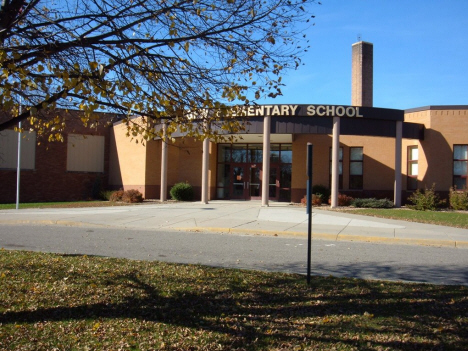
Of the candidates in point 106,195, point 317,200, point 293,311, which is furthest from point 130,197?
point 293,311

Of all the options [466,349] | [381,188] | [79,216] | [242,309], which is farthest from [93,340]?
[381,188]

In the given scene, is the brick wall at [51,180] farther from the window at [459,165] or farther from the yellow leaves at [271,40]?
the yellow leaves at [271,40]

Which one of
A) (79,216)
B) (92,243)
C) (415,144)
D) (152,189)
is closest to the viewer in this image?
(92,243)

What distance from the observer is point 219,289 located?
6.49m

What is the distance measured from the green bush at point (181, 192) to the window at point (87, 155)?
8.02 metres

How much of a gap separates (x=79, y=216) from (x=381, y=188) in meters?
17.5

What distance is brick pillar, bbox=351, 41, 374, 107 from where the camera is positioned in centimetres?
3241

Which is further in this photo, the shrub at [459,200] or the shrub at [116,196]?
the shrub at [116,196]

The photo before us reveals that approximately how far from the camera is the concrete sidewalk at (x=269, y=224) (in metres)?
13.4

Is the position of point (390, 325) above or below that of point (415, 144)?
below

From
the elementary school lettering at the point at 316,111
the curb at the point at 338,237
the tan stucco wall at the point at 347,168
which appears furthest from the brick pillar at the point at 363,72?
the curb at the point at 338,237

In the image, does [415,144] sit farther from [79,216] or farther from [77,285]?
[77,285]

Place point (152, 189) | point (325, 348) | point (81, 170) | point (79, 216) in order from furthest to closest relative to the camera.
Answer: point (81, 170)
point (152, 189)
point (79, 216)
point (325, 348)

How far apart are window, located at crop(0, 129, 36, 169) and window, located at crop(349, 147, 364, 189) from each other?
19.8m
